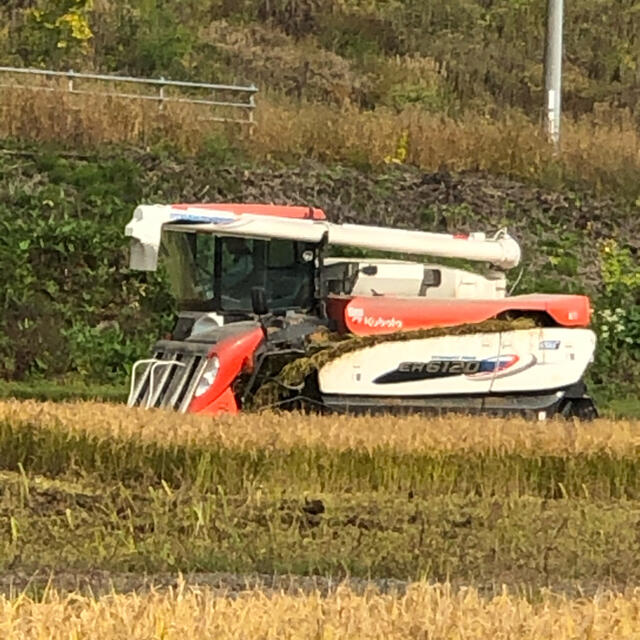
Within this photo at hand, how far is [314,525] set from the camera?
1015 cm

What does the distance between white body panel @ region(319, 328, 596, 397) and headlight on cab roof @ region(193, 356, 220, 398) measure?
→ 951 mm

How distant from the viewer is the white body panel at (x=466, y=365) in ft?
46.6

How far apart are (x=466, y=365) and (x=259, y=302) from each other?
200 centimetres

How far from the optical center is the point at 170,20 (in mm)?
37875

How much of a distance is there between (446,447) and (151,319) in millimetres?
11161

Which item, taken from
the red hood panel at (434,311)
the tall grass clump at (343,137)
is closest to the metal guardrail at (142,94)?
the tall grass clump at (343,137)

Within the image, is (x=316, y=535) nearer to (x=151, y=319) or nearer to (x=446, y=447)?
(x=446, y=447)

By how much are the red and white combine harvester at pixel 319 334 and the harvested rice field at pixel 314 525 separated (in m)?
0.82

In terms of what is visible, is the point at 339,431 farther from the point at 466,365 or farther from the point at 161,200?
the point at 161,200

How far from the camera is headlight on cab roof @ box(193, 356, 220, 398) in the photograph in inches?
547

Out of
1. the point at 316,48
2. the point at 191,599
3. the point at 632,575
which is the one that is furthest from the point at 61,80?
the point at 191,599

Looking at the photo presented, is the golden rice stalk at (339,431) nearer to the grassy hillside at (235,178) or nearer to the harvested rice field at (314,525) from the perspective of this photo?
the harvested rice field at (314,525)

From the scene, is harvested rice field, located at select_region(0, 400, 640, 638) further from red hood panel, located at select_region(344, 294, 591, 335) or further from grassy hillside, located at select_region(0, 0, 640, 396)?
grassy hillside, located at select_region(0, 0, 640, 396)

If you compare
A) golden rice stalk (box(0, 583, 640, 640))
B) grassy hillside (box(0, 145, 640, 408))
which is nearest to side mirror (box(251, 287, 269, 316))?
grassy hillside (box(0, 145, 640, 408))
